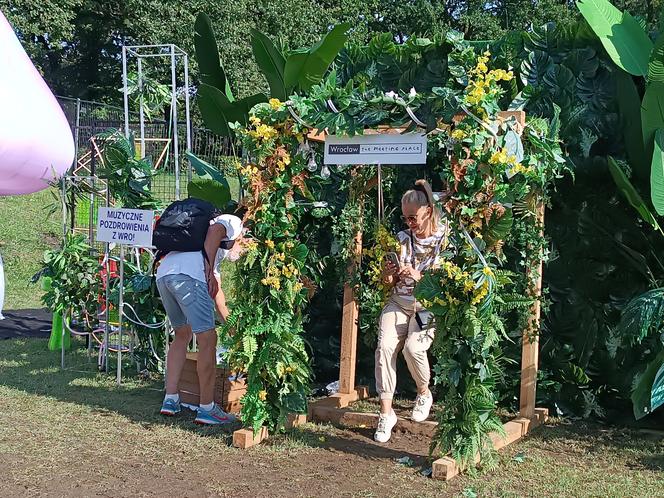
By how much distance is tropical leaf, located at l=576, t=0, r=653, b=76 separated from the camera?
522 centimetres

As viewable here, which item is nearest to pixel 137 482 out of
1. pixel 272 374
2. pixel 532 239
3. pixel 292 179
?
pixel 272 374

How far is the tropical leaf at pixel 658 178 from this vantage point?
4973 millimetres

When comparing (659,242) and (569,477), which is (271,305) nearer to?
(569,477)

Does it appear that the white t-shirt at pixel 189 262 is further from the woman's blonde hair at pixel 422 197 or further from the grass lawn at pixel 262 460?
the woman's blonde hair at pixel 422 197

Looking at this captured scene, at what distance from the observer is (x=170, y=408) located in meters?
5.90

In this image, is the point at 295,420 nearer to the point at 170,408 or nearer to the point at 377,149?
the point at 170,408

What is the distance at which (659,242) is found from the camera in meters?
5.62

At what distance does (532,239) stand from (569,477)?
1.55m

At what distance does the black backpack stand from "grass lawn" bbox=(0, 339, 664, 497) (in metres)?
1.31

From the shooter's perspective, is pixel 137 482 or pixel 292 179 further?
pixel 292 179

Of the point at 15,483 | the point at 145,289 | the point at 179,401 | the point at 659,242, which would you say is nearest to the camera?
the point at 15,483

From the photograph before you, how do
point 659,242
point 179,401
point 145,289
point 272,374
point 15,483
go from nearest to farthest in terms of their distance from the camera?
point 15,483 → point 272,374 → point 659,242 → point 179,401 → point 145,289

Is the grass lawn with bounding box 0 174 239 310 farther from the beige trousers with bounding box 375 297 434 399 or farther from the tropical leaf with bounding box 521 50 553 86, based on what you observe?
the tropical leaf with bounding box 521 50 553 86

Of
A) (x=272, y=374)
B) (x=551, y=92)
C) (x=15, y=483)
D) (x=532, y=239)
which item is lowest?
(x=15, y=483)
